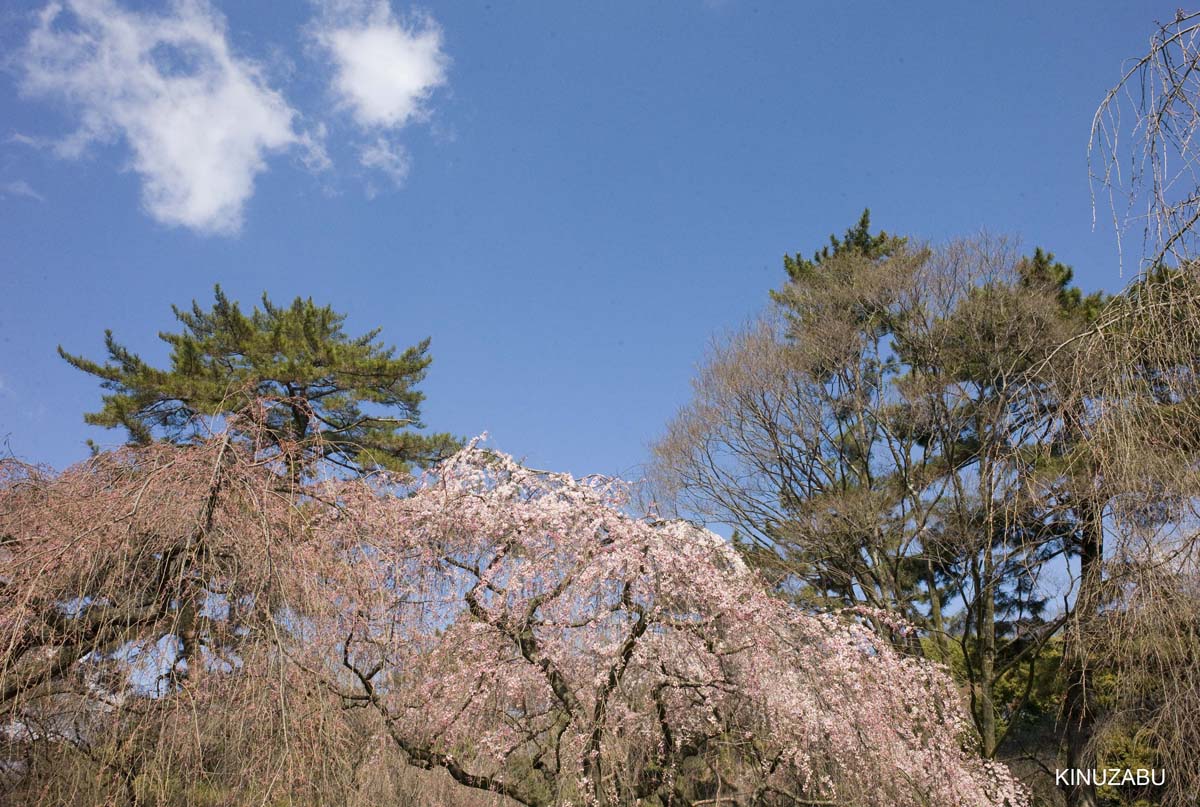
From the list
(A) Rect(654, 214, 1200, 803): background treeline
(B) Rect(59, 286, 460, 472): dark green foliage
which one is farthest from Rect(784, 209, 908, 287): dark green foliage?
(B) Rect(59, 286, 460, 472): dark green foliage

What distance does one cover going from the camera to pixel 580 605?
519cm

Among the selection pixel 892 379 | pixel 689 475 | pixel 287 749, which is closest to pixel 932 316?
pixel 892 379

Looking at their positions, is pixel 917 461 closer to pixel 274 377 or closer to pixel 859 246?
pixel 859 246

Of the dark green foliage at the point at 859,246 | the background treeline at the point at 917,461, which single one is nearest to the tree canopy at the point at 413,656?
the background treeline at the point at 917,461

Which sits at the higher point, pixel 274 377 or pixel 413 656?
pixel 274 377

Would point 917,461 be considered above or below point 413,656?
above

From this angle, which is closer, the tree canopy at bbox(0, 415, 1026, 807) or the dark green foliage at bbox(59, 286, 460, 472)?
the tree canopy at bbox(0, 415, 1026, 807)

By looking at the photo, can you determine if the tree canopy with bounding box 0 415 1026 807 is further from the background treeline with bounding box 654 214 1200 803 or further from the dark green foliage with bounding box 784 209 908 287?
the dark green foliage with bounding box 784 209 908 287

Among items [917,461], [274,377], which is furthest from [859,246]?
[274,377]

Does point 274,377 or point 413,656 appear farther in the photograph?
point 274,377

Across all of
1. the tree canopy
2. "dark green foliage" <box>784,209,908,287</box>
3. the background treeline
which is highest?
"dark green foliage" <box>784,209,908,287</box>

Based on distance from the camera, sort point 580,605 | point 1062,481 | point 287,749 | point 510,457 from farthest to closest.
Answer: point 510,457 < point 580,605 < point 1062,481 < point 287,749

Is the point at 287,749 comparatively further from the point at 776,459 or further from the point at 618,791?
the point at 776,459

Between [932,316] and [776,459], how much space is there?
3.32 m
